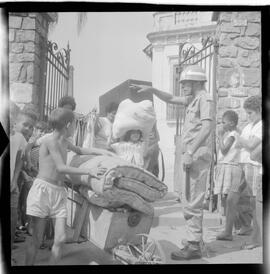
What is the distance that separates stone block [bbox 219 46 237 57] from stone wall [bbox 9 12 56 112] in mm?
1699

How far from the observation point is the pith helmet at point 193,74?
15.2ft

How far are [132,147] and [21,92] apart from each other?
1.22 meters

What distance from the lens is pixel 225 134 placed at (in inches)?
186

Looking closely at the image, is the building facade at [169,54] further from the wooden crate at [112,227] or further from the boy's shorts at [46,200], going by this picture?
the boy's shorts at [46,200]

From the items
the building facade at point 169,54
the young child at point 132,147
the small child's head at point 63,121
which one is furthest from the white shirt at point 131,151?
the small child's head at point 63,121

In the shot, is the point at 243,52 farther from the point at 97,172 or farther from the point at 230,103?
the point at 97,172

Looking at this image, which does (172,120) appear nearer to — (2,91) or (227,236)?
(227,236)

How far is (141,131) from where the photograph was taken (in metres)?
4.65

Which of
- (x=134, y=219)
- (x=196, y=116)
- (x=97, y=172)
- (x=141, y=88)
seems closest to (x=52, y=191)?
(x=97, y=172)

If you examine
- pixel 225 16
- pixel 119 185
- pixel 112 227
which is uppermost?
pixel 225 16

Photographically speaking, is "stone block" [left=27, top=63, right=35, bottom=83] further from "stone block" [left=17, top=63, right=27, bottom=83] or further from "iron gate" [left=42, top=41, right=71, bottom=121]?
"iron gate" [left=42, top=41, right=71, bottom=121]

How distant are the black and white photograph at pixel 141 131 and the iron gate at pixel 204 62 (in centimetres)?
1

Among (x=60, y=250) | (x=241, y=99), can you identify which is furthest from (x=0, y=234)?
(x=241, y=99)

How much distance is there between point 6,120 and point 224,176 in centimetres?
222
